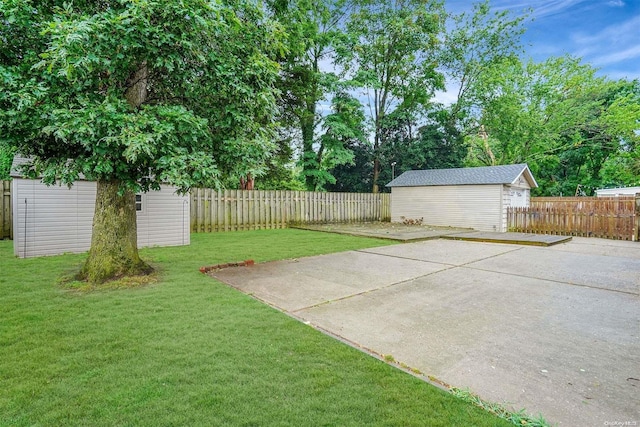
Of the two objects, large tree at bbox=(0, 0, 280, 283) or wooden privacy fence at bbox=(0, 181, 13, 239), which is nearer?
large tree at bbox=(0, 0, 280, 283)

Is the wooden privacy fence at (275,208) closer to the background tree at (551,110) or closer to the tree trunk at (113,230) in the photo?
the tree trunk at (113,230)

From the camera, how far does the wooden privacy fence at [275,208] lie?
11516mm

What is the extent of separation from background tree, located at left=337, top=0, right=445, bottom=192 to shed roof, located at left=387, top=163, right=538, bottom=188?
4117 millimetres

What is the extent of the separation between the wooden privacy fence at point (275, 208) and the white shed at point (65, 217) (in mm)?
2564

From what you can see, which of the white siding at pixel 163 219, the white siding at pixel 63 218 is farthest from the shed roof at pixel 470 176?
the white siding at pixel 63 218

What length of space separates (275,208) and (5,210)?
822 centimetres

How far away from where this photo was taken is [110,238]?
191 inches

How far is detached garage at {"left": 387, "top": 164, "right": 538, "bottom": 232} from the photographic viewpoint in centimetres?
1371

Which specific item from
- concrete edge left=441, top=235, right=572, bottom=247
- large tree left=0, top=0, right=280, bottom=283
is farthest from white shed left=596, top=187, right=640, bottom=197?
large tree left=0, top=0, right=280, bottom=283

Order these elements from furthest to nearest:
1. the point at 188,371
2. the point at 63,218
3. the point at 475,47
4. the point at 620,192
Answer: the point at 475,47
the point at 620,192
the point at 63,218
the point at 188,371

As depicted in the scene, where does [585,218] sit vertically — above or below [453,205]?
below

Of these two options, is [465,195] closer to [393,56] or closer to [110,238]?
[393,56]

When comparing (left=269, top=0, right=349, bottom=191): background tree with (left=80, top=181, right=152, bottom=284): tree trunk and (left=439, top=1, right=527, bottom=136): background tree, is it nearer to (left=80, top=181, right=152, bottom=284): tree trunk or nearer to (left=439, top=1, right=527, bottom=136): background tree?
(left=439, top=1, right=527, bottom=136): background tree

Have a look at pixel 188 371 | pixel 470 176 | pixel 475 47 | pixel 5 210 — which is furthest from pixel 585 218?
pixel 5 210
